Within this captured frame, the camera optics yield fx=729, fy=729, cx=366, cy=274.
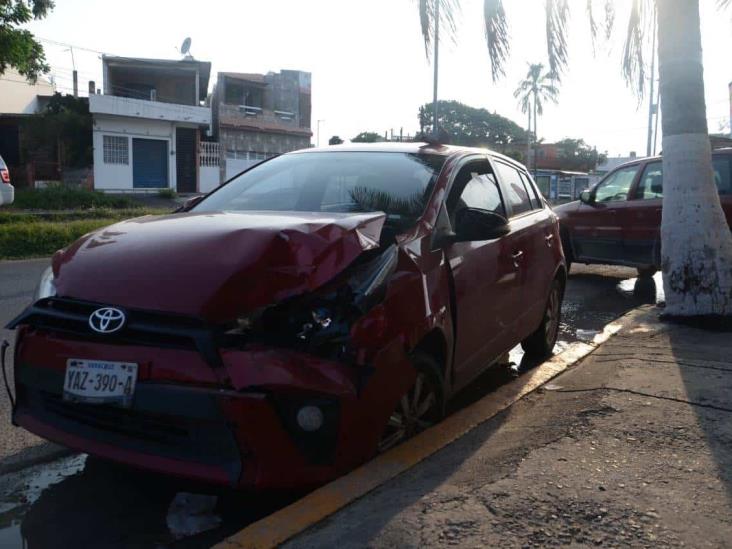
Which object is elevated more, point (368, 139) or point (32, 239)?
point (368, 139)

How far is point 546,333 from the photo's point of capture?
19.3ft

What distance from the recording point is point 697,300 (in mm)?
6562

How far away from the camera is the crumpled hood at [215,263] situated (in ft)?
9.51

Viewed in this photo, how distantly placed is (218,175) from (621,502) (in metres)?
32.3

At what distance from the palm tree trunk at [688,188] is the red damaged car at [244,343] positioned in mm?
3672

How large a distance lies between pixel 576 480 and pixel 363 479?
89 cm

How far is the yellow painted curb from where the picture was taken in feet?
8.68

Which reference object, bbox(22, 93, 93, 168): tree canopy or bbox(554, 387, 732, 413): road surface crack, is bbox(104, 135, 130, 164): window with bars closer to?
bbox(22, 93, 93, 168): tree canopy

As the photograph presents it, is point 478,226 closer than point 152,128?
Yes

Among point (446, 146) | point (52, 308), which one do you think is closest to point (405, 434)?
point (52, 308)

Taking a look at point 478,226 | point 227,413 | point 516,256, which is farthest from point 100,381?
point 516,256

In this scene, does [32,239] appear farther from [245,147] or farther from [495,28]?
[245,147]

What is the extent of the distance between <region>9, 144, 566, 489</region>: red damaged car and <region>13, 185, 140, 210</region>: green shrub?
700 inches

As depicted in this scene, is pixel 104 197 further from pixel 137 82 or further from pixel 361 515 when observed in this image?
pixel 361 515
